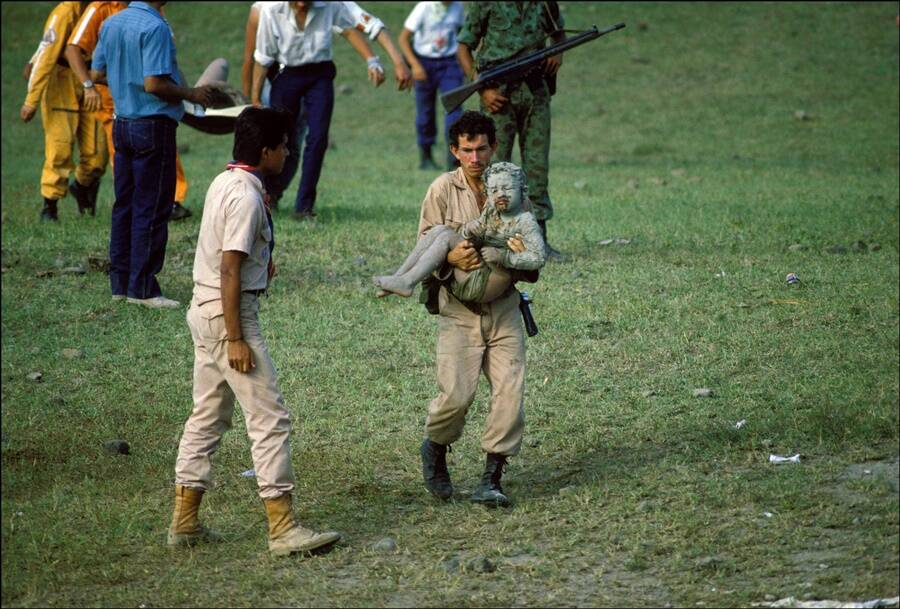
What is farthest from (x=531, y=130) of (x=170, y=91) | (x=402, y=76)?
(x=170, y=91)

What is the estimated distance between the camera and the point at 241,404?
4867mm

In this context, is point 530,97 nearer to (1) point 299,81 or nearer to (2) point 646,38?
(1) point 299,81

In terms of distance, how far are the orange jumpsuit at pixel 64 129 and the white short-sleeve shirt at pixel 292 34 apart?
1539 mm

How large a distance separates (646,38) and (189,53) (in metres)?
7.59

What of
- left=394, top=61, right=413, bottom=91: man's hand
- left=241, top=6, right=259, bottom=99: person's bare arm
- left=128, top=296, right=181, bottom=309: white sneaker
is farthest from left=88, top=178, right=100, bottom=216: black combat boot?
left=128, top=296, right=181, bottom=309: white sneaker

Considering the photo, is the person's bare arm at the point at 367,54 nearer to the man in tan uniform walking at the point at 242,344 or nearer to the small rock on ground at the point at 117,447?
the small rock on ground at the point at 117,447

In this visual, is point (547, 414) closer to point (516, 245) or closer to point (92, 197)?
point (516, 245)

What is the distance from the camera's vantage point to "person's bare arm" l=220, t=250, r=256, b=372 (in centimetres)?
477

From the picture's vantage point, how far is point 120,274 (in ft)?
28.7

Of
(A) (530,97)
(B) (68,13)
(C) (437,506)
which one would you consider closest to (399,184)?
(B) (68,13)

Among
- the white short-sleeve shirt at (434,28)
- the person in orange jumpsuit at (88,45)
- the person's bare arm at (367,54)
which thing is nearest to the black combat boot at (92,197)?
the person in orange jumpsuit at (88,45)

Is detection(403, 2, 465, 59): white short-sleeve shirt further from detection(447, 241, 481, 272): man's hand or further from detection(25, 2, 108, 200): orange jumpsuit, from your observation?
detection(447, 241, 481, 272): man's hand

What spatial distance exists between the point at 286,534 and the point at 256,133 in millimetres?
1465

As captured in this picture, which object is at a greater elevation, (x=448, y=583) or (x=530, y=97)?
(x=530, y=97)
